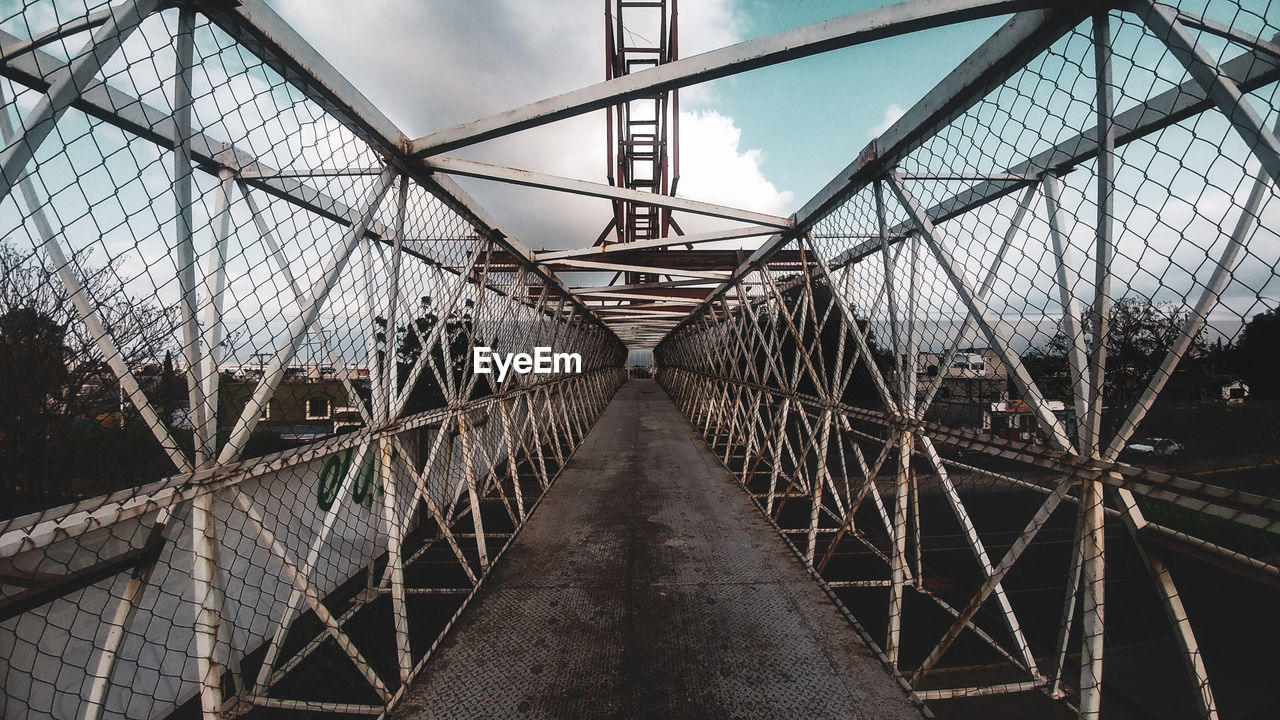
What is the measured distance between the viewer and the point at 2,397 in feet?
12.1

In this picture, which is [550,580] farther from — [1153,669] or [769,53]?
[1153,669]

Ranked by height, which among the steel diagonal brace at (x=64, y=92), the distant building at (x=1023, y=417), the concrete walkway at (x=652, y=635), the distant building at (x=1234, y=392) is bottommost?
the concrete walkway at (x=652, y=635)

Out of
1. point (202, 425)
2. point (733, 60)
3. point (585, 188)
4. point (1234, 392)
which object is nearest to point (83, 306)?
point (202, 425)

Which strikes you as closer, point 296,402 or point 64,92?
point 64,92

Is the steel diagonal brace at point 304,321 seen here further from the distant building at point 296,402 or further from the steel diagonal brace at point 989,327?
the steel diagonal brace at point 989,327

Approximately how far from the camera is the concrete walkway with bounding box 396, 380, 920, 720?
2084 millimetres

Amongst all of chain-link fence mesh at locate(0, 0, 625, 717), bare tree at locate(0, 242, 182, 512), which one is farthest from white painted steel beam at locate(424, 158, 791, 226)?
bare tree at locate(0, 242, 182, 512)

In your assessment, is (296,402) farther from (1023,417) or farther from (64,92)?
(1023,417)

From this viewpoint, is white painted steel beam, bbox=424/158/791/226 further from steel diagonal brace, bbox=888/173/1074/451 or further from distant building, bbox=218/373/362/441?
steel diagonal brace, bbox=888/173/1074/451

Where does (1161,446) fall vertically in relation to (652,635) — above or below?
above

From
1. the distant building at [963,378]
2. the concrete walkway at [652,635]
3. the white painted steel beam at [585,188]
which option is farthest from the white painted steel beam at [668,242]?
the concrete walkway at [652,635]

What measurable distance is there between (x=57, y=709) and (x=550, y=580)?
254 cm

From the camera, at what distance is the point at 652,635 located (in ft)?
8.53

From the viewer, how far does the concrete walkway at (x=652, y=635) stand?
2084 millimetres
